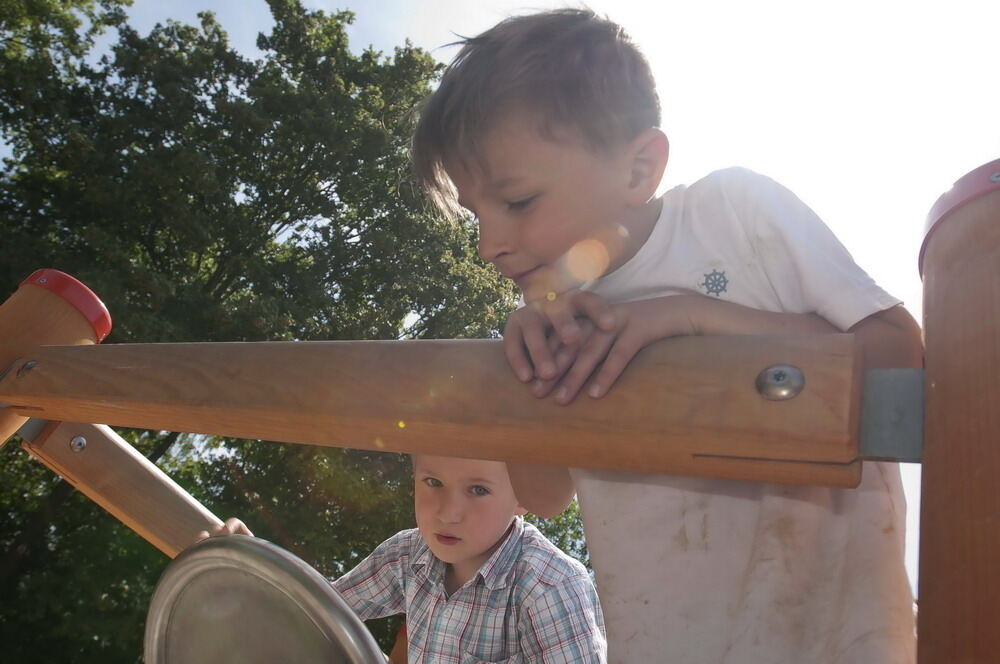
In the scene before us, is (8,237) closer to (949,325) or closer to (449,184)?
(449,184)

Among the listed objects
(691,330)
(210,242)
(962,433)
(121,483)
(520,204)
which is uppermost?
(210,242)

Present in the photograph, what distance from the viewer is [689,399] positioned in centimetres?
64

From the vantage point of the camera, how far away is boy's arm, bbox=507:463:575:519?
1446mm

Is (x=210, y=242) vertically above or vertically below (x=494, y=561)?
above

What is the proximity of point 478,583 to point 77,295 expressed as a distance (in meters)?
1.32

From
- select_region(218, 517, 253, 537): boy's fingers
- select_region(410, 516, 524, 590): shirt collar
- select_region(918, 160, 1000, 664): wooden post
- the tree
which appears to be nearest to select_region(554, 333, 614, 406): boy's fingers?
select_region(918, 160, 1000, 664): wooden post

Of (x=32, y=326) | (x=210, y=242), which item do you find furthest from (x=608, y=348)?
(x=210, y=242)

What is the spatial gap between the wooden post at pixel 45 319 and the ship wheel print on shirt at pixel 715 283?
0.91 m

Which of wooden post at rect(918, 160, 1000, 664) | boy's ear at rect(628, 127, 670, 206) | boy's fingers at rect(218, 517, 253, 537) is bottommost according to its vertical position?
wooden post at rect(918, 160, 1000, 664)

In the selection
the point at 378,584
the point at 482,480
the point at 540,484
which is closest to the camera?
the point at 540,484

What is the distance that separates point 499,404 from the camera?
2.37ft

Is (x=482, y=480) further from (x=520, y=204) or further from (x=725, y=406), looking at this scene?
(x=725, y=406)

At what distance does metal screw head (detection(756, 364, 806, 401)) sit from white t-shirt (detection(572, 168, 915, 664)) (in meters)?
0.39

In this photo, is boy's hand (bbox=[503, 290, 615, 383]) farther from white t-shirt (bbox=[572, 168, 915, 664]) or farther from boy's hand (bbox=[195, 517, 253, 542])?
boy's hand (bbox=[195, 517, 253, 542])
